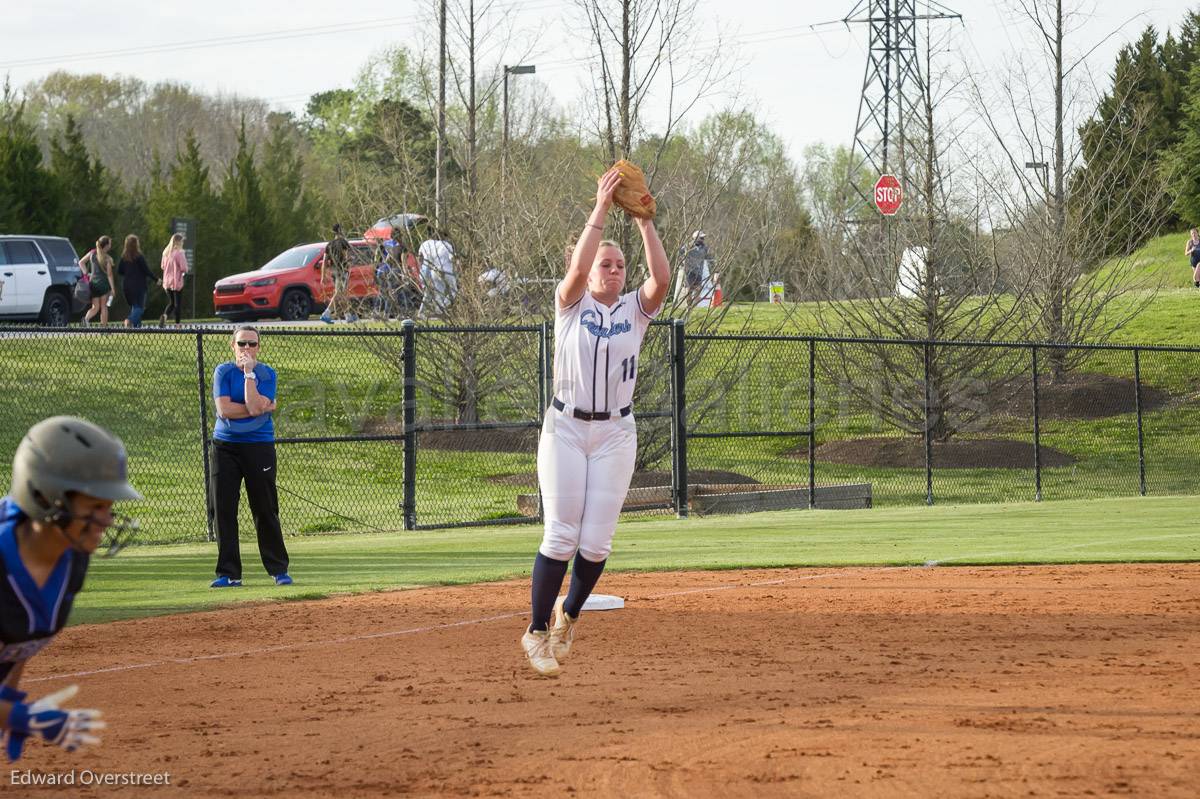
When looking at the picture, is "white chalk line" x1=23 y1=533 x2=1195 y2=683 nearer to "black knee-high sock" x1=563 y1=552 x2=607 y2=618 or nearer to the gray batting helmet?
"black knee-high sock" x1=563 y1=552 x2=607 y2=618

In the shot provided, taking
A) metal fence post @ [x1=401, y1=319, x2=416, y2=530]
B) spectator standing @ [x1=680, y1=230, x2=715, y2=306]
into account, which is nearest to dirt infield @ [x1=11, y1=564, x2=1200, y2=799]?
metal fence post @ [x1=401, y1=319, x2=416, y2=530]

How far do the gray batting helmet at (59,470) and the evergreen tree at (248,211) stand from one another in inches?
1564

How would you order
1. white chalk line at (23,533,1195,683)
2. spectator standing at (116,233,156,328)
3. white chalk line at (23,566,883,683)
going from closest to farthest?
white chalk line at (23,566,883,683)
white chalk line at (23,533,1195,683)
spectator standing at (116,233,156,328)

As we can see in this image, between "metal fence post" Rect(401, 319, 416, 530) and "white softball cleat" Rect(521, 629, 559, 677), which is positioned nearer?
"white softball cleat" Rect(521, 629, 559, 677)

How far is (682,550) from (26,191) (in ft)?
99.6

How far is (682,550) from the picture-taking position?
13.6 meters

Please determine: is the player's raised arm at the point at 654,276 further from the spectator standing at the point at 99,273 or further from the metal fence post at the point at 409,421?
the spectator standing at the point at 99,273

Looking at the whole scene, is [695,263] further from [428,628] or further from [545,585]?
[545,585]

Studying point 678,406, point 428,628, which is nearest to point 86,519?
point 428,628

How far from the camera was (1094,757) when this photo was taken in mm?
5570

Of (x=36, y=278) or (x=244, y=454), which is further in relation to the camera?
(x=36, y=278)

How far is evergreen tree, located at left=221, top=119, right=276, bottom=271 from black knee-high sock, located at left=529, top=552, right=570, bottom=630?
36633 mm

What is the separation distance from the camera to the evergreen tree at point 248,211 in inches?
1684

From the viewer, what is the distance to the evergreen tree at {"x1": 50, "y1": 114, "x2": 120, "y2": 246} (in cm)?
3975
